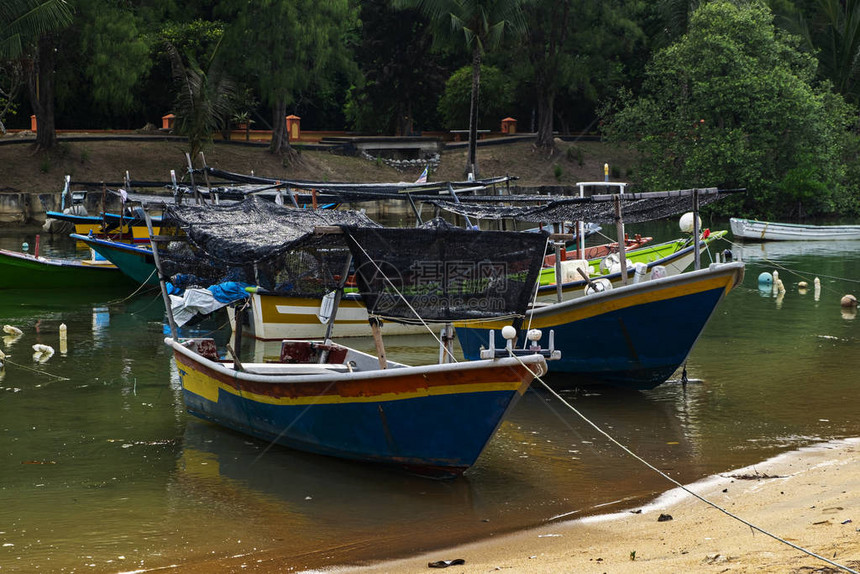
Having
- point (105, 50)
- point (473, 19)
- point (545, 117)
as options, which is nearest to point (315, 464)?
point (473, 19)

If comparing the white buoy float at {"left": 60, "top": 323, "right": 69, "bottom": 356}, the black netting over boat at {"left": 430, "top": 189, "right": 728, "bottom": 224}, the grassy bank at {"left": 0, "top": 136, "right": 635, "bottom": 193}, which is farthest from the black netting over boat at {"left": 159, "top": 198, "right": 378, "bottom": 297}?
the grassy bank at {"left": 0, "top": 136, "right": 635, "bottom": 193}

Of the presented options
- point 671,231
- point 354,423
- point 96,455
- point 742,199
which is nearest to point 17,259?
point 96,455

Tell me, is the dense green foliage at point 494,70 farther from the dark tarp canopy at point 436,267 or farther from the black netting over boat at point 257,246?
the dark tarp canopy at point 436,267

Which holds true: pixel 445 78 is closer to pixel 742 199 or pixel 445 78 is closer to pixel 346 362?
pixel 742 199

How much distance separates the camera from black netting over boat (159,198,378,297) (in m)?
11.0

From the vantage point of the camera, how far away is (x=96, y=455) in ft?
34.6

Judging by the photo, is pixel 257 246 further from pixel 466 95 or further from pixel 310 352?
pixel 466 95

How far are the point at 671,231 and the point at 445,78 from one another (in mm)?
17518

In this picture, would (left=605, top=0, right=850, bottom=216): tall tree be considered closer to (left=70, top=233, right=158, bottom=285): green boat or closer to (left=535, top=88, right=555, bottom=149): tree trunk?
(left=535, top=88, right=555, bottom=149): tree trunk

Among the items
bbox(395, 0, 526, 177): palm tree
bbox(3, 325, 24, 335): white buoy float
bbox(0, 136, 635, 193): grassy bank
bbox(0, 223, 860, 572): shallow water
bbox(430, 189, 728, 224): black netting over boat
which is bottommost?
bbox(0, 223, 860, 572): shallow water

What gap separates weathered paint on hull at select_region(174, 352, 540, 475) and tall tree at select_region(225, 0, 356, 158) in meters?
33.4

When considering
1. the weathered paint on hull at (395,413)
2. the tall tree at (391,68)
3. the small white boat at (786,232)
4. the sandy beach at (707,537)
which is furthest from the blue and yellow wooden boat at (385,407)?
the tall tree at (391,68)

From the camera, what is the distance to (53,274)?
2380 cm

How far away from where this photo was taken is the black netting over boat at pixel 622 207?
1278 cm
